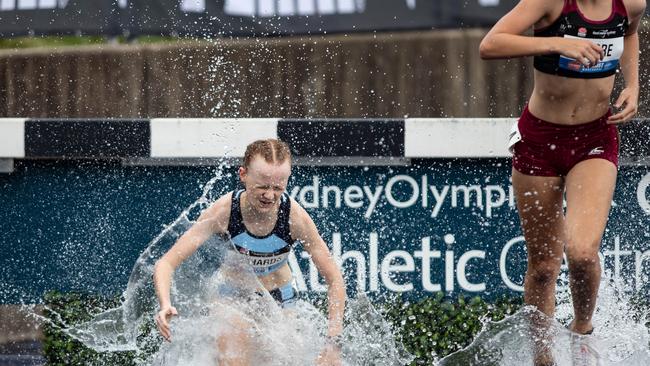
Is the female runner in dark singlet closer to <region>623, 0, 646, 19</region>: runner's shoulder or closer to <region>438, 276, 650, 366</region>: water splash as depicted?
<region>438, 276, 650, 366</region>: water splash

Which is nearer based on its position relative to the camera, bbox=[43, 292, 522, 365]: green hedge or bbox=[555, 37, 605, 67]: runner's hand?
bbox=[555, 37, 605, 67]: runner's hand

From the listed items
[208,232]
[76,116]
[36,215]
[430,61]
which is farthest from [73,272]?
[430,61]

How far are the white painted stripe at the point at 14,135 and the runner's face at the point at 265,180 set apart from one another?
5.07 feet

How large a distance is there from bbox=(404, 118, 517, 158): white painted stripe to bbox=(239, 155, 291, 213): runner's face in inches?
45.1

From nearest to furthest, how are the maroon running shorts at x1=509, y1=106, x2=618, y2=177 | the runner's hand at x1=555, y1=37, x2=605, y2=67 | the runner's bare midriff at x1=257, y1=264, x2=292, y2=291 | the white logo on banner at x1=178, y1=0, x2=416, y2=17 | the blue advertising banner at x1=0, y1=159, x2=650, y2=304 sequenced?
the runner's hand at x1=555, y1=37, x2=605, y2=67 → the maroon running shorts at x1=509, y1=106, x2=618, y2=177 → the runner's bare midriff at x1=257, y1=264, x2=292, y2=291 → the blue advertising banner at x1=0, y1=159, x2=650, y2=304 → the white logo on banner at x1=178, y1=0, x2=416, y2=17

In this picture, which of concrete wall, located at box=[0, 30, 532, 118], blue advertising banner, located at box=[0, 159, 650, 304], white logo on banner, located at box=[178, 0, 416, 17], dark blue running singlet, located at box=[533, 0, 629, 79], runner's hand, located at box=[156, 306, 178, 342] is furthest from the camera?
concrete wall, located at box=[0, 30, 532, 118]

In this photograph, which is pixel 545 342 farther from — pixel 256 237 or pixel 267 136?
pixel 267 136

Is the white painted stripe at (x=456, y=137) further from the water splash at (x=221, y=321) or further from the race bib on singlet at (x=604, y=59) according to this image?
the race bib on singlet at (x=604, y=59)

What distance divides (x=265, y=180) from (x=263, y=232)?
288mm

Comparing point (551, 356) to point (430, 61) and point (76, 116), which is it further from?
point (76, 116)

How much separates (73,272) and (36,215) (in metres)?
0.32

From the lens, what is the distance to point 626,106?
483 centimetres

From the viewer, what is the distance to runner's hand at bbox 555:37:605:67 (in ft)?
14.6

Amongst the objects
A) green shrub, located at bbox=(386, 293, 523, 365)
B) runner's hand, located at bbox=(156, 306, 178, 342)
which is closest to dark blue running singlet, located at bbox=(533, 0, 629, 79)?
green shrub, located at bbox=(386, 293, 523, 365)
